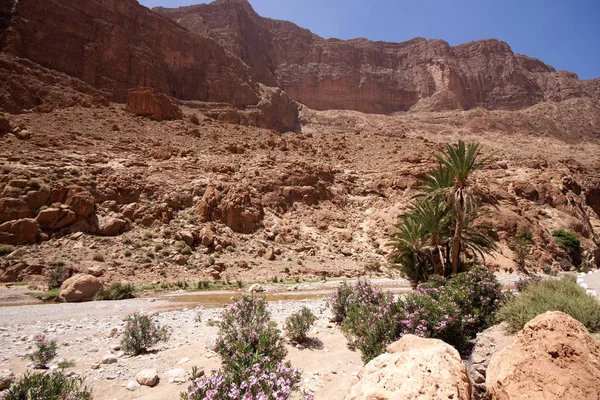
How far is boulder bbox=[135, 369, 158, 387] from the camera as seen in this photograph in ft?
17.8

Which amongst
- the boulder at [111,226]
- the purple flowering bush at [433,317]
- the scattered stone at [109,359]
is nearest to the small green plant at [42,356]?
the scattered stone at [109,359]

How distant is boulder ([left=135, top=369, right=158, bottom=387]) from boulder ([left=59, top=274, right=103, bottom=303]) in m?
11.4

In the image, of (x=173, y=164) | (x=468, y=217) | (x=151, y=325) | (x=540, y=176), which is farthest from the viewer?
(x=540, y=176)

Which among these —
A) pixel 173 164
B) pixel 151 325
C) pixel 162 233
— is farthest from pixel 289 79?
pixel 151 325

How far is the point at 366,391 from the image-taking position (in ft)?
10.5

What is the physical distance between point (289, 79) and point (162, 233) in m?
89.7

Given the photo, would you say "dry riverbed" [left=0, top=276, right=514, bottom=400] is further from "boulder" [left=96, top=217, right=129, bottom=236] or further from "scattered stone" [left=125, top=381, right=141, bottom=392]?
"boulder" [left=96, top=217, right=129, bottom=236]

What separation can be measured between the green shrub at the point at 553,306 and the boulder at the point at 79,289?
16140 millimetres

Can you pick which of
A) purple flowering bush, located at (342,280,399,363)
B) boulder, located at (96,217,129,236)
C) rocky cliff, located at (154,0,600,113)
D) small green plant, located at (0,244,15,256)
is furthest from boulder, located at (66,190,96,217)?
rocky cliff, located at (154,0,600,113)

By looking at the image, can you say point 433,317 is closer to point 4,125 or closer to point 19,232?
point 19,232

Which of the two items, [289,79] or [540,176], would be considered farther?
[289,79]

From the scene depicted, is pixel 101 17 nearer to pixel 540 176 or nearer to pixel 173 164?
pixel 173 164

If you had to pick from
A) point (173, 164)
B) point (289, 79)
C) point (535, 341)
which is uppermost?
point (289, 79)

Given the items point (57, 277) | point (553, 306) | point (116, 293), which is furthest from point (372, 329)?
point (57, 277)
